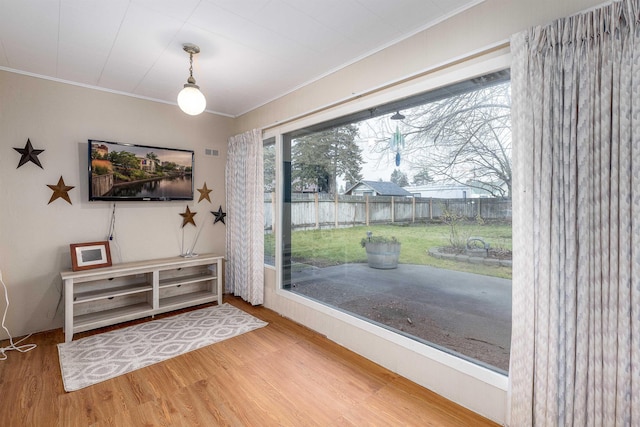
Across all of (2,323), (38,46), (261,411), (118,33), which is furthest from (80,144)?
(261,411)

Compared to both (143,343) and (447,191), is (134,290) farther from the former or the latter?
(447,191)

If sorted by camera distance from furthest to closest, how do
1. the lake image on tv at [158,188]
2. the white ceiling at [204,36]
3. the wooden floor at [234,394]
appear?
the lake image on tv at [158,188] → the white ceiling at [204,36] → the wooden floor at [234,394]

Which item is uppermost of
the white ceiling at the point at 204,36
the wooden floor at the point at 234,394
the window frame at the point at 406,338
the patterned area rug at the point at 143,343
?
the white ceiling at the point at 204,36

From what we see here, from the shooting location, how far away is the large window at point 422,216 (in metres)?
1.98

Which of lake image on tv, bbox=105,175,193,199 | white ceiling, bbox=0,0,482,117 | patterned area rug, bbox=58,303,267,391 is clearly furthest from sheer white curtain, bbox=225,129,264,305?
white ceiling, bbox=0,0,482,117

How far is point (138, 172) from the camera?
3566 millimetres

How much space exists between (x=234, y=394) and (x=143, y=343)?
131cm

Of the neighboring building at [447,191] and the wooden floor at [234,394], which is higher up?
the neighboring building at [447,191]

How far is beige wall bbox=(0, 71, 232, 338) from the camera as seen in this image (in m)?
2.95

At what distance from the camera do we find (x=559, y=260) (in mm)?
1535

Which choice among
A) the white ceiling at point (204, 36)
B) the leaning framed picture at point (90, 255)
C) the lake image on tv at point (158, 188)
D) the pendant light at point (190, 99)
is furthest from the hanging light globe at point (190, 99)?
the leaning framed picture at point (90, 255)

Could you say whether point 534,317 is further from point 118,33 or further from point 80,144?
point 80,144

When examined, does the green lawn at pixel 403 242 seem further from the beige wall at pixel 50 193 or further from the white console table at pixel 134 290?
the beige wall at pixel 50 193

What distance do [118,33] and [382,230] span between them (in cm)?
263
